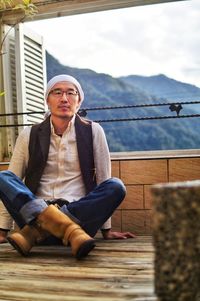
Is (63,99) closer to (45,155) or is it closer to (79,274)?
(45,155)

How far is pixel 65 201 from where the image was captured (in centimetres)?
234

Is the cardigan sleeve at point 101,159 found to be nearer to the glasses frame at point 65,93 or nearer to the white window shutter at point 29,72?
the glasses frame at point 65,93

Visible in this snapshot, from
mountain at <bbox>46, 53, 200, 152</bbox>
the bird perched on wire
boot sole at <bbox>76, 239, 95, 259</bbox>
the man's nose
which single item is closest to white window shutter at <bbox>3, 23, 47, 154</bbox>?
mountain at <bbox>46, 53, 200, 152</bbox>

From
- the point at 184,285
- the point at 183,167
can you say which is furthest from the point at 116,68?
the point at 184,285

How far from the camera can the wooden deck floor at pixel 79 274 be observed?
1300 mm

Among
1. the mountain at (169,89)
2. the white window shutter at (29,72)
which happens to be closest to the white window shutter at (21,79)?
the white window shutter at (29,72)

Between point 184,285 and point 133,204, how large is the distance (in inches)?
82.1

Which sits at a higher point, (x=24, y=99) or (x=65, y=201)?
(x=24, y=99)

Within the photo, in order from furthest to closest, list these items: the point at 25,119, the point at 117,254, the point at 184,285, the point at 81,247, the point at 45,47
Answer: the point at 45,47 → the point at 25,119 → the point at 117,254 → the point at 81,247 → the point at 184,285

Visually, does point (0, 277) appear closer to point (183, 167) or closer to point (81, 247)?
point (81, 247)

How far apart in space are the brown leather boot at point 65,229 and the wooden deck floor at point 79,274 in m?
0.06

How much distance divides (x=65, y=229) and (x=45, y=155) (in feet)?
2.18

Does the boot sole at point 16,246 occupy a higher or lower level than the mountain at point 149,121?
lower

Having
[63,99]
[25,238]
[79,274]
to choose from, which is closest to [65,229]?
[25,238]
